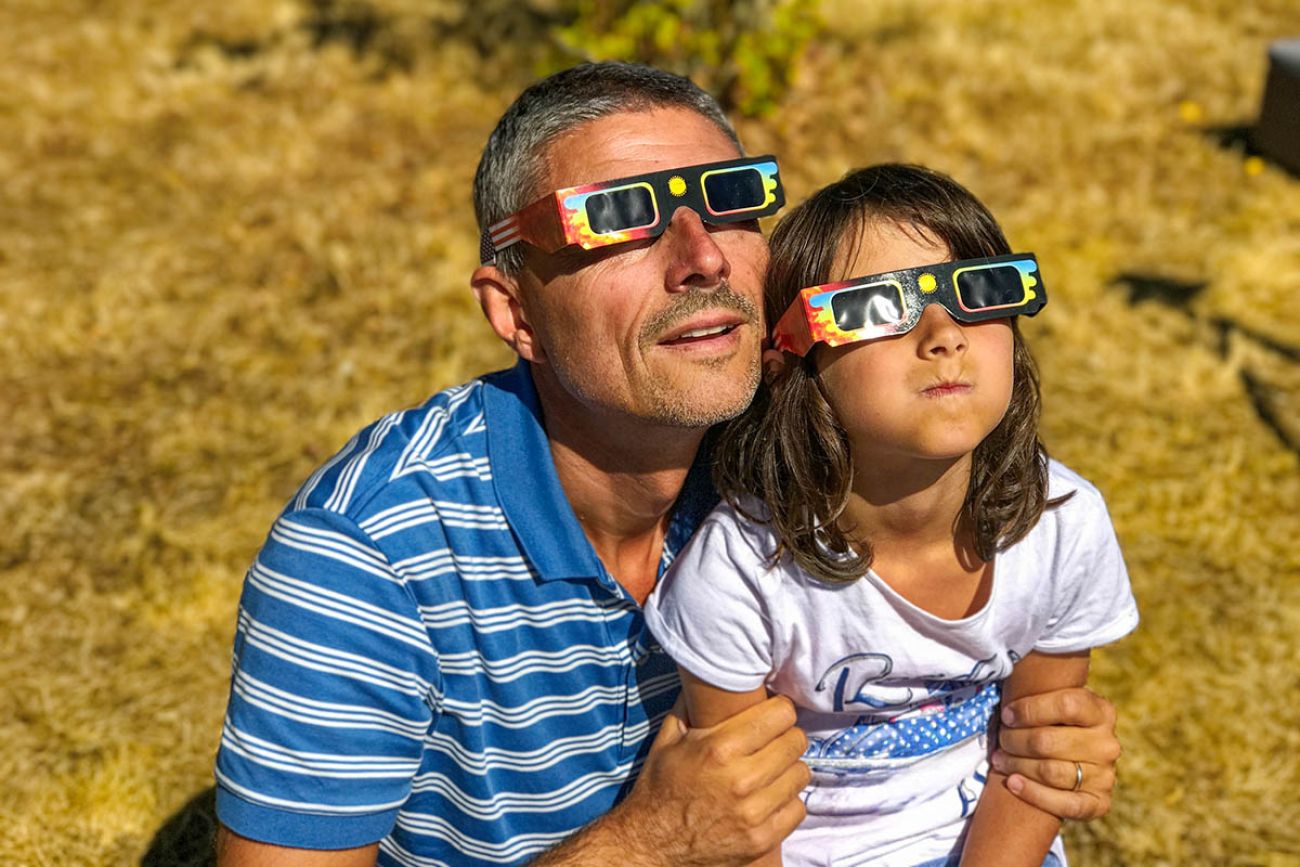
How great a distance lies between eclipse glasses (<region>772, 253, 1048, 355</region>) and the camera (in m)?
2.50

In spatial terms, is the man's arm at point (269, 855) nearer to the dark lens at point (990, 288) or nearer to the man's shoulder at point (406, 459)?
the man's shoulder at point (406, 459)

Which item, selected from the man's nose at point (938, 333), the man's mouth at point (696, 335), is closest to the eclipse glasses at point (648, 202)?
the man's mouth at point (696, 335)

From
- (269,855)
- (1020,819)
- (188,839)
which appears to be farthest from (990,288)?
(188,839)

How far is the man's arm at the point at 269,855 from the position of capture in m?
2.54

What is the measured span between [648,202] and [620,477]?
598mm

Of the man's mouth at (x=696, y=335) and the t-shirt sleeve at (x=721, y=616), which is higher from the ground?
the man's mouth at (x=696, y=335)

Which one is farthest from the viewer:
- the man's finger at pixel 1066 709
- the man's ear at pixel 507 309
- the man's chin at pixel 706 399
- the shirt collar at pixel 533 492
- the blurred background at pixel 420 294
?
the blurred background at pixel 420 294

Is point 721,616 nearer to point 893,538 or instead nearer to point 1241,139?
point 893,538

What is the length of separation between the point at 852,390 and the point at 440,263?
15.5ft

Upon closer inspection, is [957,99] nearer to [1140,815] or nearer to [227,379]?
[227,379]

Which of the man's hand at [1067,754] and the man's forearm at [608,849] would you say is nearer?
the man's forearm at [608,849]

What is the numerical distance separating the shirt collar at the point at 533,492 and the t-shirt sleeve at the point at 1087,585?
0.81 meters

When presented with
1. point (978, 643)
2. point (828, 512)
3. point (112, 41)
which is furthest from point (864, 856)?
point (112, 41)

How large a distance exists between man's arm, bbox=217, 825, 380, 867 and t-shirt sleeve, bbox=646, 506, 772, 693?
0.77 metres
